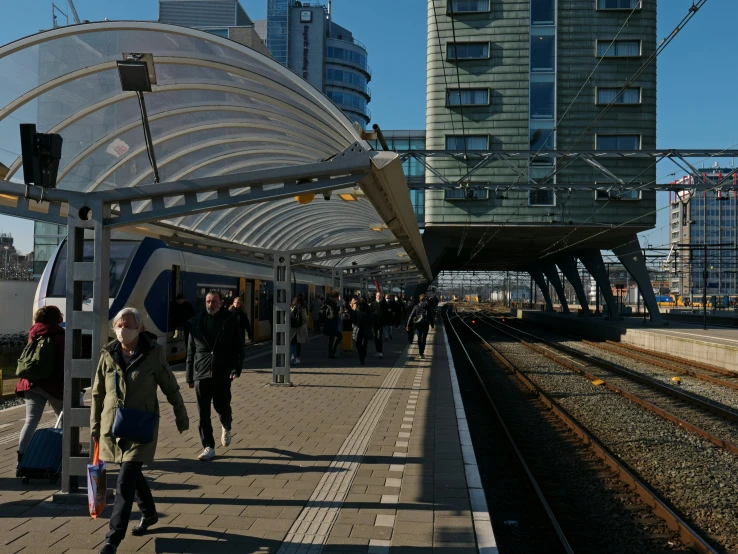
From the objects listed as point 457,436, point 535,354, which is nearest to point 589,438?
point 457,436

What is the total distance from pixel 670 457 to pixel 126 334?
649 cm

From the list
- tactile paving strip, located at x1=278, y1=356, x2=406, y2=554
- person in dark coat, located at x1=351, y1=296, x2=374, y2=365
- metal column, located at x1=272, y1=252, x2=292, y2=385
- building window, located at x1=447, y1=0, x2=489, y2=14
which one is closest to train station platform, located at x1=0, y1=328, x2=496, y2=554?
tactile paving strip, located at x1=278, y1=356, x2=406, y2=554

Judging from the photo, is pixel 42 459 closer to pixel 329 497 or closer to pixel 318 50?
pixel 329 497

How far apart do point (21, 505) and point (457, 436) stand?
4603mm

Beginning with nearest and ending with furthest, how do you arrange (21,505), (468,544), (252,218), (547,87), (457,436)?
1. (468,544)
2. (21,505)
3. (457,436)
4. (252,218)
5. (547,87)

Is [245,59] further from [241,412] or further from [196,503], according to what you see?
[196,503]

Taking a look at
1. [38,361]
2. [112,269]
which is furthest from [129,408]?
[112,269]

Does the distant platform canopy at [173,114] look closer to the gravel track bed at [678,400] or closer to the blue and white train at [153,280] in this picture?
the blue and white train at [153,280]

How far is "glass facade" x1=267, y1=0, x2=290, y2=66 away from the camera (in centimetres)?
8556

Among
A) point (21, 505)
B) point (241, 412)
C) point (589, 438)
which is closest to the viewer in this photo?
point (21, 505)

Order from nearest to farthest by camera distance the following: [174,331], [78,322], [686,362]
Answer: [78,322], [174,331], [686,362]

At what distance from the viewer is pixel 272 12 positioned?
86.8 metres

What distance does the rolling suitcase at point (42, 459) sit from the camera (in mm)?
5664

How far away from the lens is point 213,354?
22.2ft
